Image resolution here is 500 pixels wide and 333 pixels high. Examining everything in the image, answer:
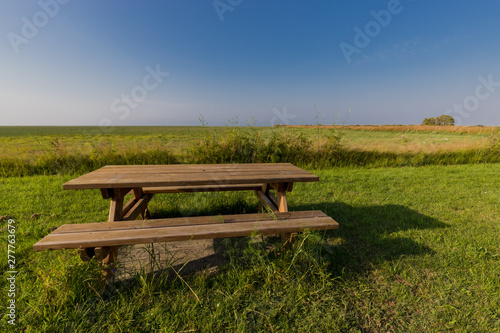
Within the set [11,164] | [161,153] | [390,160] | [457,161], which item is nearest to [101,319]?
[161,153]

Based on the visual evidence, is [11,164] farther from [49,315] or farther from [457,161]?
[457,161]

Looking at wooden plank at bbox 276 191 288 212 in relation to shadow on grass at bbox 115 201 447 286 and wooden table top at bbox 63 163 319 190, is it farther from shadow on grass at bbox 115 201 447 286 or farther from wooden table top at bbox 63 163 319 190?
shadow on grass at bbox 115 201 447 286

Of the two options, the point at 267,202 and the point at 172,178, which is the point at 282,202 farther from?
the point at 172,178

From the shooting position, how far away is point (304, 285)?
5.85 feet

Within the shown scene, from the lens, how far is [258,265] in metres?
1.94

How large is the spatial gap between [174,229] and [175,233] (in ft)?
0.27

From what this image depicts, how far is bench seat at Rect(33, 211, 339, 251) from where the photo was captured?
1516 millimetres

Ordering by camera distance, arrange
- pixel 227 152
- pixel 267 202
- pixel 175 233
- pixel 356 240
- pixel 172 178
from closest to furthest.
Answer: pixel 175 233
pixel 172 178
pixel 356 240
pixel 267 202
pixel 227 152

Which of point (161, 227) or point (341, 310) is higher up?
point (161, 227)

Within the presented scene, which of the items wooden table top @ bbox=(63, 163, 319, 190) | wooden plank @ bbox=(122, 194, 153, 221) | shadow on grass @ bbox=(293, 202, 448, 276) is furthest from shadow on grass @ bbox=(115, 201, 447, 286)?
wooden table top @ bbox=(63, 163, 319, 190)

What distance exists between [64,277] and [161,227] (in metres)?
0.75

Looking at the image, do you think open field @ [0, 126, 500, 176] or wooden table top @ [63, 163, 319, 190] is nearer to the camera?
wooden table top @ [63, 163, 319, 190]

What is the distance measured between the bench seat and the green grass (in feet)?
0.65

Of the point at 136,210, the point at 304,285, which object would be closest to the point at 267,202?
the point at 304,285
